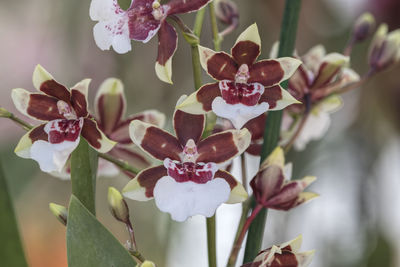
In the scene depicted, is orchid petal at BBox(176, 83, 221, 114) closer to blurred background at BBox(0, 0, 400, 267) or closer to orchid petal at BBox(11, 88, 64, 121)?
orchid petal at BBox(11, 88, 64, 121)

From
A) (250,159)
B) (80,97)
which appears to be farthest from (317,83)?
(250,159)

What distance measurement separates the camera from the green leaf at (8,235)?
36cm

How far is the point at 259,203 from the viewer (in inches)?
13.5

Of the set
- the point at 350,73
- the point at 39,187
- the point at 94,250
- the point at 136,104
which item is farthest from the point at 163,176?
the point at 39,187

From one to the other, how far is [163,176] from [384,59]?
0.18 metres

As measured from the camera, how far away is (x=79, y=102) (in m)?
0.32

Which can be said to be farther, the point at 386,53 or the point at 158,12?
the point at 386,53

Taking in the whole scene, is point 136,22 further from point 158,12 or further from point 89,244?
point 89,244

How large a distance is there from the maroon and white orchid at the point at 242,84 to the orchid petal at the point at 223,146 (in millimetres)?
15

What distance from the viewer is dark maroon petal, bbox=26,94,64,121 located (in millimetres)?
332

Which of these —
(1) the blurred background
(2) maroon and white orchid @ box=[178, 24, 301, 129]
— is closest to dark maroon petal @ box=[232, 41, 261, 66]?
(2) maroon and white orchid @ box=[178, 24, 301, 129]

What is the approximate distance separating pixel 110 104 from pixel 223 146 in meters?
0.12

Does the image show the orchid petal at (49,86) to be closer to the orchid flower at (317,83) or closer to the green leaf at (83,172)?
the green leaf at (83,172)

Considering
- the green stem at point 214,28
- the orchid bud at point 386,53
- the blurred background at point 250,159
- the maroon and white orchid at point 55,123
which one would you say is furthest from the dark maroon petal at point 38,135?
the blurred background at point 250,159
